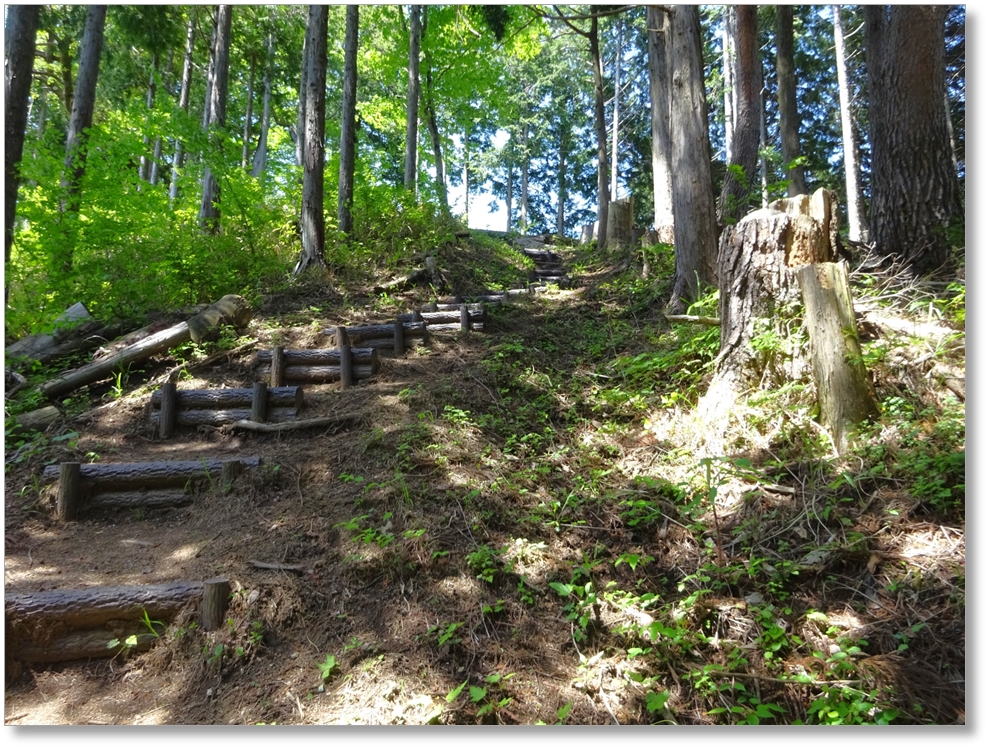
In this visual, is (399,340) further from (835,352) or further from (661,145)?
(661,145)

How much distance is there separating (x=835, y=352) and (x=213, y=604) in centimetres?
362

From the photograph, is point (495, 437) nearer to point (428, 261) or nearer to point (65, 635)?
point (65, 635)

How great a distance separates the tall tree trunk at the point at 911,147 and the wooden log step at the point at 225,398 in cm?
518

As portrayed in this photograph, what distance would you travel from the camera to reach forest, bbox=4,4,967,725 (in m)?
2.33

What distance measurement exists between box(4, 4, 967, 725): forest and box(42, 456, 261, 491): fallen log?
0.02 metres

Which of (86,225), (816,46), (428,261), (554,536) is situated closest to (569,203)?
(816,46)

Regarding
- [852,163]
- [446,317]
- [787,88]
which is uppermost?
[787,88]

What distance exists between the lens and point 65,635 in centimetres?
255

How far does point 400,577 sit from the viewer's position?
2.91 m

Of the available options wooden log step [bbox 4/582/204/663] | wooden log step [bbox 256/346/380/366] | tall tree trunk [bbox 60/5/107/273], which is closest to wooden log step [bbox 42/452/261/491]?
wooden log step [bbox 4/582/204/663]

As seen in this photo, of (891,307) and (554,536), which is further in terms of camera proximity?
(891,307)

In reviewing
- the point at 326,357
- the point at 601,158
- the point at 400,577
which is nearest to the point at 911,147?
the point at 400,577

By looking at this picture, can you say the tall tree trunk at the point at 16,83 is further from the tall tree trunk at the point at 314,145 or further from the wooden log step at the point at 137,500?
the tall tree trunk at the point at 314,145

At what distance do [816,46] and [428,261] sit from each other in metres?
12.2
